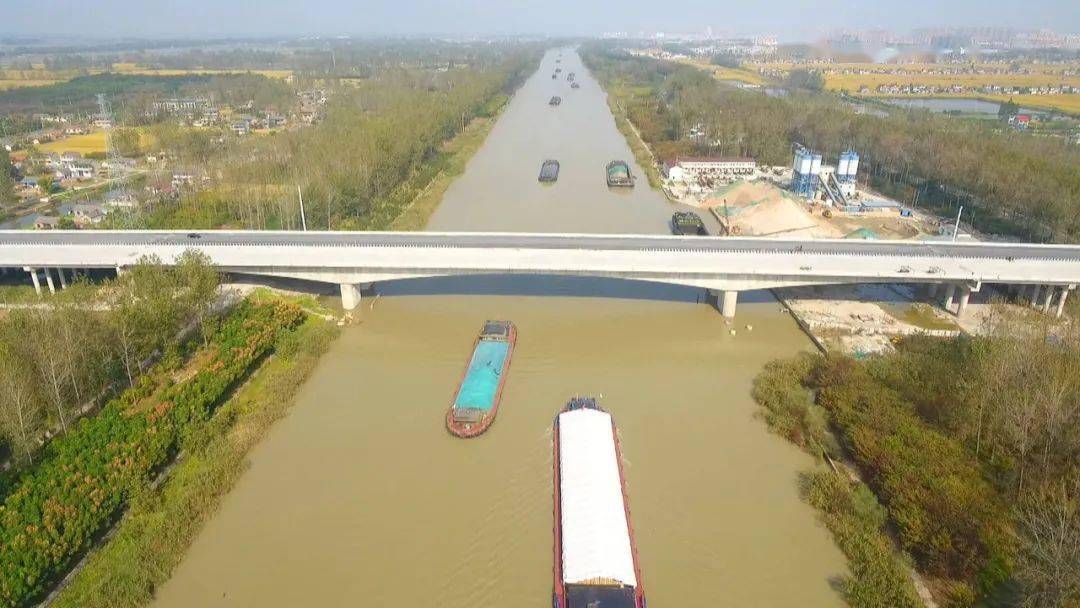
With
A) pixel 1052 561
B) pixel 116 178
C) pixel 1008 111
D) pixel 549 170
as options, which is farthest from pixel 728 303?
pixel 1008 111

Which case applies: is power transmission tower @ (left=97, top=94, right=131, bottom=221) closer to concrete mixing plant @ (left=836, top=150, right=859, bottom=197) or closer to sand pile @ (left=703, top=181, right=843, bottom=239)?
sand pile @ (left=703, top=181, right=843, bottom=239)

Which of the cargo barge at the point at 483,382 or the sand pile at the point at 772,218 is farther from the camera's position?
the sand pile at the point at 772,218

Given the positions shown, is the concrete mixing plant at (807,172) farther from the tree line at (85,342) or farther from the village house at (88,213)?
the village house at (88,213)

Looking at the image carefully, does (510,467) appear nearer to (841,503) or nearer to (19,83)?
(841,503)

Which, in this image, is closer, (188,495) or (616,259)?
(188,495)

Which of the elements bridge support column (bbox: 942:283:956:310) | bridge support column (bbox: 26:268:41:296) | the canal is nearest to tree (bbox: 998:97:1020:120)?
bridge support column (bbox: 942:283:956:310)

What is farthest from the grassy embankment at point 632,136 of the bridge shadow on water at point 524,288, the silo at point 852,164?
the bridge shadow on water at point 524,288
